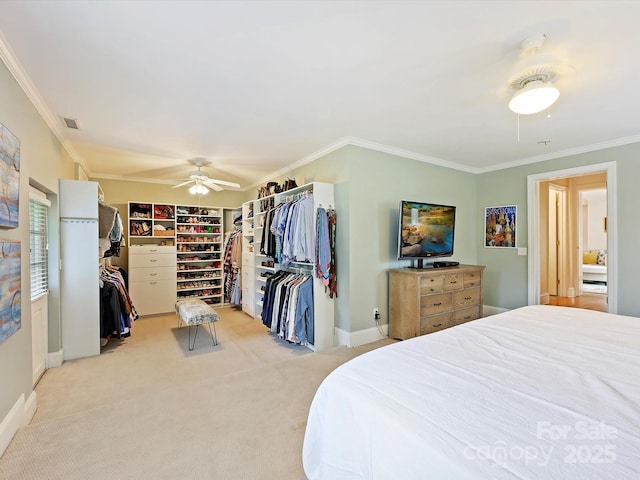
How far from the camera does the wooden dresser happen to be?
11.3 ft

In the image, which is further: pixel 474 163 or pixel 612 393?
pixel 474 163

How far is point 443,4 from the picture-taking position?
1.51 metres

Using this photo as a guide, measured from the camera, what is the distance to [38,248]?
2871mm

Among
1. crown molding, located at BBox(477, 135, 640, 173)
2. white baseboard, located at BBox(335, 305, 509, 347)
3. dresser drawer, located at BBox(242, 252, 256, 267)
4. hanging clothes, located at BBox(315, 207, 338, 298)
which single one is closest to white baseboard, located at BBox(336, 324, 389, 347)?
white baseboard, located at BBox(335, 305, 509, 347)

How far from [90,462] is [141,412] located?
19.1 inches

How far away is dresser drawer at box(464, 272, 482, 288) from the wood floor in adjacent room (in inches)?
89.8

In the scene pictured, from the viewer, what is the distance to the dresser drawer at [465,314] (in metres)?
3.84

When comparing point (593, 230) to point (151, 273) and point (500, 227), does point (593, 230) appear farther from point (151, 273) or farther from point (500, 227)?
point (151, 273)

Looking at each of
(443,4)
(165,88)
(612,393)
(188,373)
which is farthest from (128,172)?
(612,393)

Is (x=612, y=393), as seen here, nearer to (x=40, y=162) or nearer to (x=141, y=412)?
(x=141, y=412)

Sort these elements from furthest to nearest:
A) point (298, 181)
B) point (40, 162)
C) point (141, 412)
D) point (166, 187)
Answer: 1. point (166, 187)
2. point (298, 181)
3. point (40, 162)
4. point (141, 412)

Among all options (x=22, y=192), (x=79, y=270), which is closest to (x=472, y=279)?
(x=22, y=192)

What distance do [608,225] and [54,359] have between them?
6.40 m

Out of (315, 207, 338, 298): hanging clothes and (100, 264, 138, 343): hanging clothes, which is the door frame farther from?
(100, 264, 138, 343): hanging clothes
